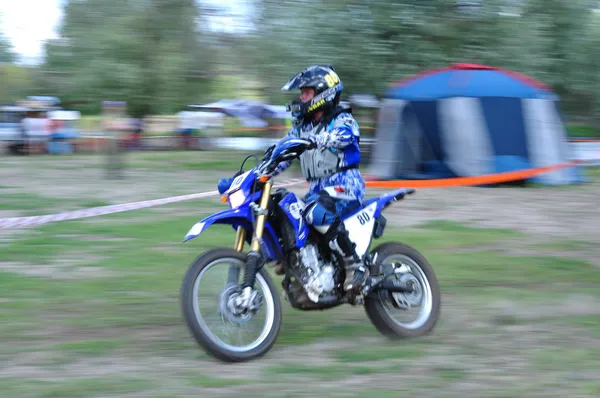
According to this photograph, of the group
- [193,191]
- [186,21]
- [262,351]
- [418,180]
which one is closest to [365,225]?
[262,351]

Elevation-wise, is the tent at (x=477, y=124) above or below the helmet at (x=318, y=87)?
below

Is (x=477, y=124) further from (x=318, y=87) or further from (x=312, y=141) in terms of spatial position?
(x=312, y=141)

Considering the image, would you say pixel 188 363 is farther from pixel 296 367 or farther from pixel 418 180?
pixel 418 180

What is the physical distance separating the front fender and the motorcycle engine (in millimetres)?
164

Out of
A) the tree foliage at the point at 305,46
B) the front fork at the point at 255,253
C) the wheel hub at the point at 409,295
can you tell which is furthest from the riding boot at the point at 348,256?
the tree foliage at the point at 305,46

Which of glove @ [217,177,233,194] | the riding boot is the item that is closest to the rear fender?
the riding boot

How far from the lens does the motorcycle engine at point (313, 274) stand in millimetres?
5102

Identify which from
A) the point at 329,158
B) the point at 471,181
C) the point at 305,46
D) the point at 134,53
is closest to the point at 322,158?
the point at 329,158

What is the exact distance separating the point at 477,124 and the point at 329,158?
9.58m

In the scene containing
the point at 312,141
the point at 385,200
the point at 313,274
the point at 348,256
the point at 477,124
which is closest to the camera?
the point at 312,141

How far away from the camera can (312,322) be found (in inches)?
230

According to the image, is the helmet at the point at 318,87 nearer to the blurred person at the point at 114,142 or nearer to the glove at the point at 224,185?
the glove at the point at 224,185

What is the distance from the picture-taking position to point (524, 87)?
47.0 feet

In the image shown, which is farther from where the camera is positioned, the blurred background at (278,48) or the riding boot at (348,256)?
the blurred background at (278,48)
